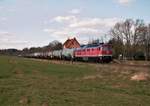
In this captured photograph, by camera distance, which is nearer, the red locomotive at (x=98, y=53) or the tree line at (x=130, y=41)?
the red locomotive at (x=98, y=53)

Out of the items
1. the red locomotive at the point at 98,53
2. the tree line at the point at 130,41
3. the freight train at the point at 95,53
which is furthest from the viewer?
the tree line at the point at 130,41

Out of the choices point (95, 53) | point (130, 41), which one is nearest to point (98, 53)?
point (95, 53)

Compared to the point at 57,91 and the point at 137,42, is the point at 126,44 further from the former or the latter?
the point at 57,91

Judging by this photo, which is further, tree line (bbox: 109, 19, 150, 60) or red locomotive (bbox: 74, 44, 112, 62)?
tree line (bbox: 109, 19, 150, 60)

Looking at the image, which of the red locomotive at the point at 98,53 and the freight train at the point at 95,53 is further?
the freight train at the point at 95,53

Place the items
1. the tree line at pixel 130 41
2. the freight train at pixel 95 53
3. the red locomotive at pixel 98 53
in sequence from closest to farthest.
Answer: the red locomotive at pixel 98 53, the freight train at pixel 95 53, the tree line at pixel 130 41

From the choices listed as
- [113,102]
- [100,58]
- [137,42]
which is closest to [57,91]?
[113,102]

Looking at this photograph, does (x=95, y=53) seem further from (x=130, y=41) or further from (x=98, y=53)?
(x=130, y=41)

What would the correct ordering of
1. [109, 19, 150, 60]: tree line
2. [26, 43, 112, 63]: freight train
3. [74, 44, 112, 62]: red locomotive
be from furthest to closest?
[109, 19, 150, 60]: tree line → [26, 43, 112, 63]: freight train → [74, 44, 112, 62]: red locomotive

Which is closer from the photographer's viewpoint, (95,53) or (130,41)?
(95,53)

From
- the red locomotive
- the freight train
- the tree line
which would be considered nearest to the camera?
the red locomotive

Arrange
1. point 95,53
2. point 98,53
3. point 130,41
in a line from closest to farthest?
point 98,53, point 95,53, point 130,41

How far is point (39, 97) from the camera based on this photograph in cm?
1806

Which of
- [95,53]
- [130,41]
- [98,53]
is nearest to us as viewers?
[98,53]
